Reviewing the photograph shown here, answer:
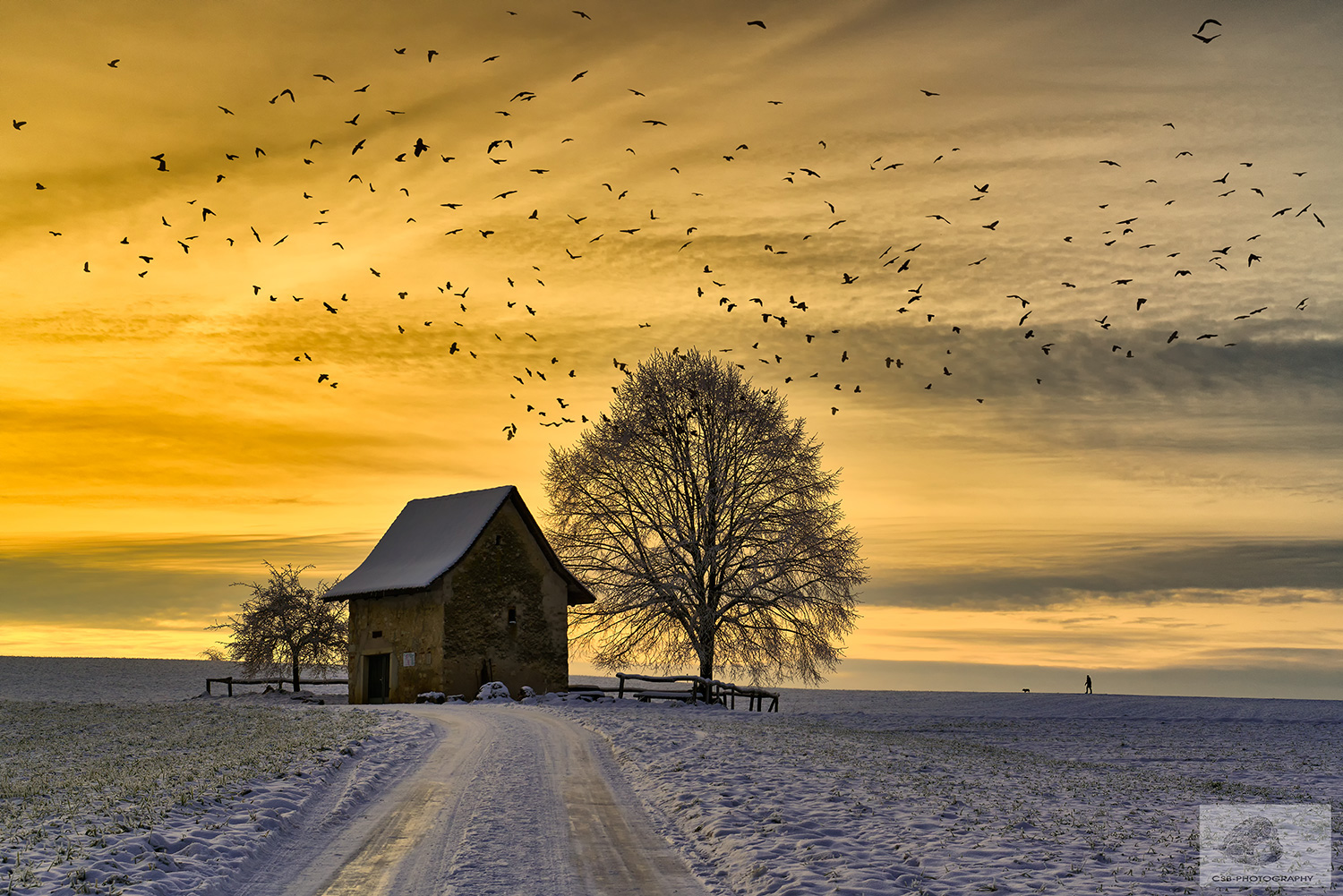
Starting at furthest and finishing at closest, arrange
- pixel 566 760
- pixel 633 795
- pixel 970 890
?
pixel 566 760 < pixel 633 795 < pixel 970 890

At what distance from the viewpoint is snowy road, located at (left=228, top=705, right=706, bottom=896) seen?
32.3 feet

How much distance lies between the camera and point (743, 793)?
1483 cm

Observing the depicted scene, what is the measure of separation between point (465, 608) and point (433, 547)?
13.9 feet

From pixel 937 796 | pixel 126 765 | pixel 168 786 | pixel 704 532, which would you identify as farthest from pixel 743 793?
pixel 704 532

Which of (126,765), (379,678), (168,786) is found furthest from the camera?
(379,678)

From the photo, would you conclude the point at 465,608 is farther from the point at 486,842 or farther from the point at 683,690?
the point at 486,842

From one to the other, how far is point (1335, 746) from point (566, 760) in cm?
2870

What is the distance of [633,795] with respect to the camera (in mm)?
15047

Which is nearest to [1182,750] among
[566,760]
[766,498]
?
[766,498]

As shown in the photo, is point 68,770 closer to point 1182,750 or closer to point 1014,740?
point 1014,740

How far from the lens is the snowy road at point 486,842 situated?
9.84m

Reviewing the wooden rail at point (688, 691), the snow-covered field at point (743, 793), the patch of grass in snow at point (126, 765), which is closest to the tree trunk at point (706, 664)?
the wooden rail at point (688, 691)

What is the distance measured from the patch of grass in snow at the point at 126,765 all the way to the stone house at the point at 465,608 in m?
7.64

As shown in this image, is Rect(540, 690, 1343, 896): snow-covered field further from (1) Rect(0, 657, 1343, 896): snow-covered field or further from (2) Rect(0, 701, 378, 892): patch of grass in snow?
(2) Rect(0, 701, 378, 892): patch of grass in snow
